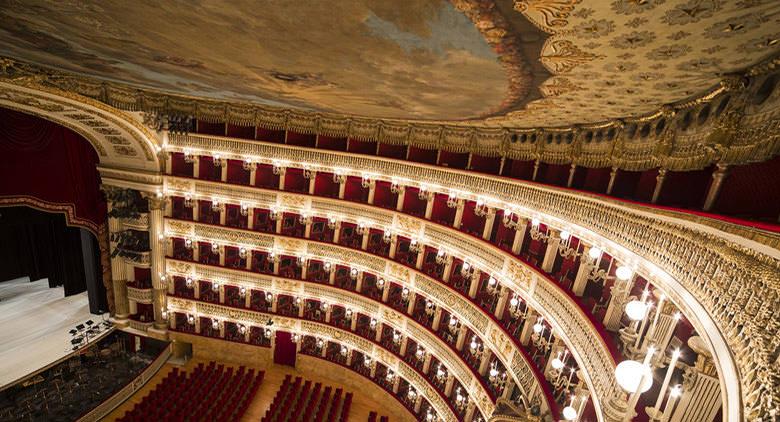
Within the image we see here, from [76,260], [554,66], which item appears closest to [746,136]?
[554,66]

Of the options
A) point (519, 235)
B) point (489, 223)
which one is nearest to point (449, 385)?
point (489, 223)

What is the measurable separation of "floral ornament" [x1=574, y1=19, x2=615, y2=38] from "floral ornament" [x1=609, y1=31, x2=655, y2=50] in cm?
20

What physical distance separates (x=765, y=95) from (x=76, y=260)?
30543 mm

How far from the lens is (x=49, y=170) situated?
18.8 m

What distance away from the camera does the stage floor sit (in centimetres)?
1845

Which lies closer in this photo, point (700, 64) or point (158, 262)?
point (700, 64)

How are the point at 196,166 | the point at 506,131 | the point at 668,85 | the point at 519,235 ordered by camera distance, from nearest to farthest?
the point at 668,85, the point at 506,131, the point at 519,235, the point at 196,166

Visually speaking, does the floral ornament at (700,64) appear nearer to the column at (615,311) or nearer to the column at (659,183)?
the column at (659,183)

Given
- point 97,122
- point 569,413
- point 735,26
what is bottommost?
point 569,413

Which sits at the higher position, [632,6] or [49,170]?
[632,6]

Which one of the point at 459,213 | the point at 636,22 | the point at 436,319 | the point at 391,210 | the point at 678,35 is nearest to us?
the point at 636,22

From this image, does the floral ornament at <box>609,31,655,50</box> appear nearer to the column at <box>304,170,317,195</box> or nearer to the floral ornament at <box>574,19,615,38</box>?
the floral ornament at <box>574,19,615,38</box>

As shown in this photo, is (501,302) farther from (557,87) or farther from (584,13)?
(584,13)

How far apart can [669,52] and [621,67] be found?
2.15 feet
